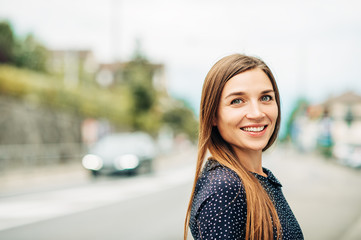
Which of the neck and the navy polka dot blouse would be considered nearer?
the navy polka dot blouse

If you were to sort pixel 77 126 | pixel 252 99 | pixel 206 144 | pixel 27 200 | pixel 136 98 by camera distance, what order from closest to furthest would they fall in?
pixel 252 99
pixel 206 144
pixel 27 200
pixel 77 126
pixel 136 98

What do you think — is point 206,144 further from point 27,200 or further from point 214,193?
point 27,200

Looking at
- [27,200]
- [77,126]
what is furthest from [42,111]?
[27,200]

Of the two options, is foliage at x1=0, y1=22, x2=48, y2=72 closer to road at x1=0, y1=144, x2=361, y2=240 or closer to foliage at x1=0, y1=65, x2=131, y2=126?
foliage at x1=0, y1=65, x2=131, y2=126

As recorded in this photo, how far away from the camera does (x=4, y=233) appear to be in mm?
7629

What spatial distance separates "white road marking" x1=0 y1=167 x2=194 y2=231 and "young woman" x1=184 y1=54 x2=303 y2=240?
730cm

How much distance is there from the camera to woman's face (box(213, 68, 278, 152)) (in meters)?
→ 1.64

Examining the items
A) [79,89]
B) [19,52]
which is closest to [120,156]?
[79,89]

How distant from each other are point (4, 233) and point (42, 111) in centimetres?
1746

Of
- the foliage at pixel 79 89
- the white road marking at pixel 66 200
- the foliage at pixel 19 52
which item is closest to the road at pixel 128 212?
the white road marking at pixel 66 200

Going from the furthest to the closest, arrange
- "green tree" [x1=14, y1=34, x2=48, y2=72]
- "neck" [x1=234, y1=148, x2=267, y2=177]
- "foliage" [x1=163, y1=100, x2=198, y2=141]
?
"foliage" [x1=163, y1=100, x2=198, y2=141] < "green tree" [x1=14, y1=34, x2=48, y2=72] < "neck" [x1=234, y1=148, x2=267, y2=177]

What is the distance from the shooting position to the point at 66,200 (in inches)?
460

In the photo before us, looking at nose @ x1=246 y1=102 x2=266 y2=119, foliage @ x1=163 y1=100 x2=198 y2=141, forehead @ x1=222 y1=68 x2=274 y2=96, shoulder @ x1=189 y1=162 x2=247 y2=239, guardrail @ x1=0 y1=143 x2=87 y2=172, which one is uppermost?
forehead @ x1=222 y1=68 x2=274 y2=96

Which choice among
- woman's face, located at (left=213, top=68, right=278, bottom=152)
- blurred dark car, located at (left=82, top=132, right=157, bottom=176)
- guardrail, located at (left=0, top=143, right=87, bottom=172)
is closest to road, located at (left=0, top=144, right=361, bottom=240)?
blurred dark car, located at (left=82, top=132, right=157, bottom=176)
